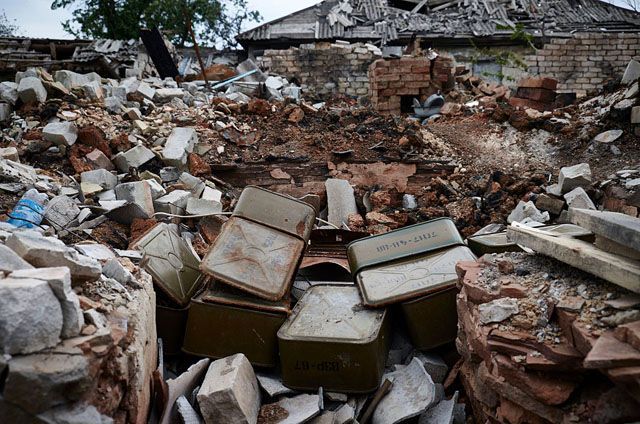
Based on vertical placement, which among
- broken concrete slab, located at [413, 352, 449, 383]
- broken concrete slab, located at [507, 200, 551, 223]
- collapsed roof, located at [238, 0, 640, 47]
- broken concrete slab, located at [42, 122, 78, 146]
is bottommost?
broken concrete slab, located at [413, 352, 449, 383]

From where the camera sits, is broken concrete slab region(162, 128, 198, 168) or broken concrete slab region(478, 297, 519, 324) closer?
broken concrete slab region(478, 297, 519, 324)

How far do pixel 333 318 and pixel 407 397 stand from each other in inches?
26.3

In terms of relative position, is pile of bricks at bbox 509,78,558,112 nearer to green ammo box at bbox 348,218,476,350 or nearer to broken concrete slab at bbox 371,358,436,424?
green ammo box at bbox 348,218,476,350

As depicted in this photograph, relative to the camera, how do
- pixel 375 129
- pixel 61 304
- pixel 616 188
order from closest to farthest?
pixel 61 304
pixel 616 188
pixel 375 129

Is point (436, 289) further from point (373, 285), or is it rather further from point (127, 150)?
point (127, 150)

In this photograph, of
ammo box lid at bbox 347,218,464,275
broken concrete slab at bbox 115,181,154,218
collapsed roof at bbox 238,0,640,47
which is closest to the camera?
ammo box lid at bbox 347,218,464,275

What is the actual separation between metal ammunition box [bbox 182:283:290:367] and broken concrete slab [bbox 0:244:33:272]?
1413 mm

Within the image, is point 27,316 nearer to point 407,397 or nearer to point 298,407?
point 298,407

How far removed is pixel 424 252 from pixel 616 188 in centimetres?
243

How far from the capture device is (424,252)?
3.88 m

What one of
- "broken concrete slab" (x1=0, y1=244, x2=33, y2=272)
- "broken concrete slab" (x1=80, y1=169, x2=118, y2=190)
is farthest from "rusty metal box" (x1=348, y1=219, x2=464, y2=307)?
"broken concrete slab" (x1=80, y1=169, x2=118, y2=190)

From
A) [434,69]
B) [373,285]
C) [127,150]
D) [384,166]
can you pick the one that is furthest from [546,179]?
[127,150]

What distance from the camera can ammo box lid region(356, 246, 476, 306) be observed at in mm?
3564

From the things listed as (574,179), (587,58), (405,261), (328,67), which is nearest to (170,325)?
(405,261)
